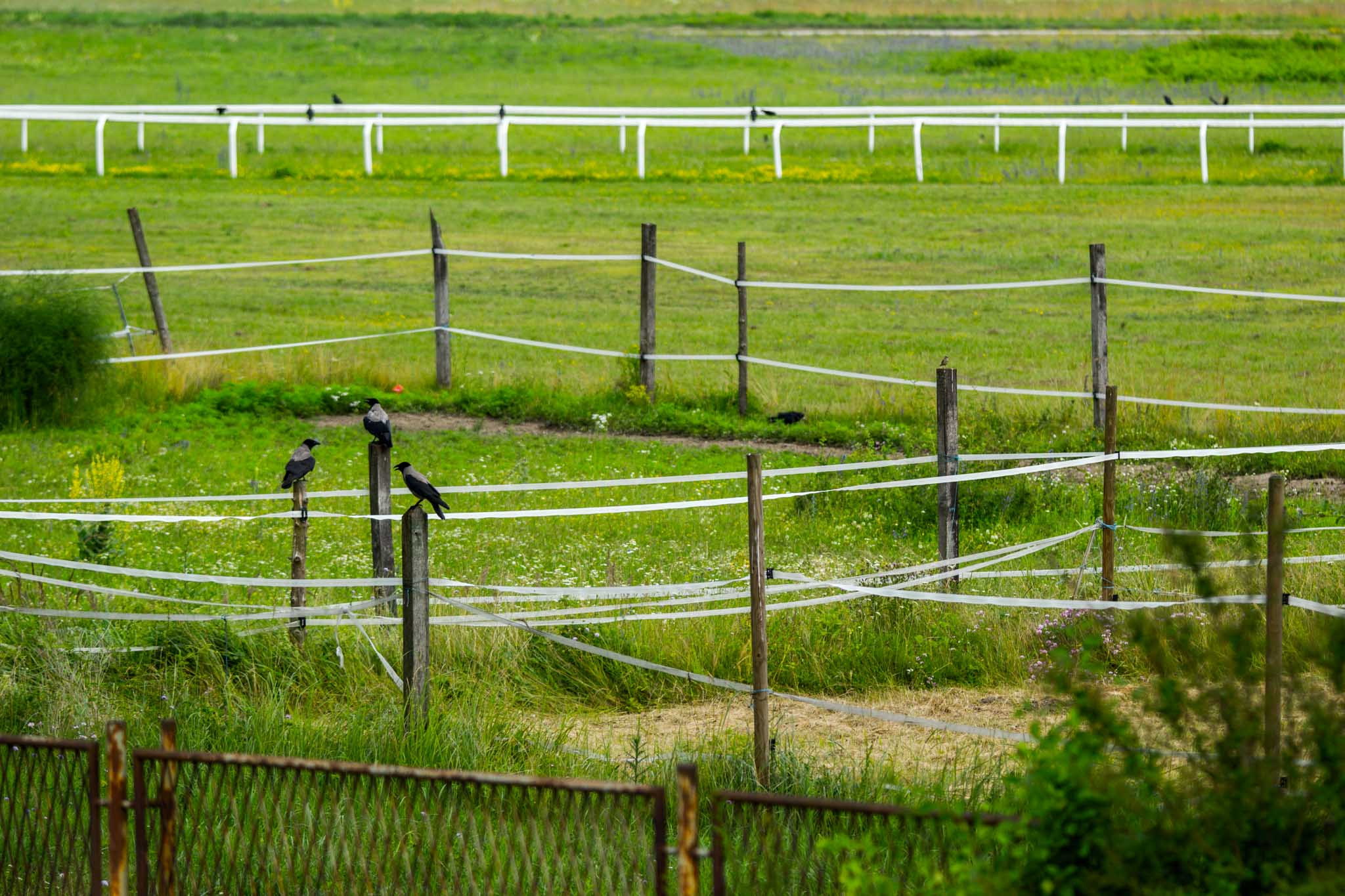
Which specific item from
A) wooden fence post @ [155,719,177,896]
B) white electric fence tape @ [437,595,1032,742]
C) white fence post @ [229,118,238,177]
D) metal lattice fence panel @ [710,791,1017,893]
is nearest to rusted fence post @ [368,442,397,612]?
white electric fence tape @ [437,595,1032,742]

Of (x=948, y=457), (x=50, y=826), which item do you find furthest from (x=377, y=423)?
(x=50, y=826)

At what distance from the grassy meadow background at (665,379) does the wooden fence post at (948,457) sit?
395 mm

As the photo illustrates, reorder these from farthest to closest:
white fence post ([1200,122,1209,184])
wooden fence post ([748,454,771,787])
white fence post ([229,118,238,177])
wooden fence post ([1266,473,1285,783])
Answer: white fence post ([229,118,238,177]), white fence post ([1200,122,1209,184]), wooden fence post ([748,454,771,787]), wooden fence post ([1266,473,1285,783])

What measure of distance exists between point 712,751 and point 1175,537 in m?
2.80

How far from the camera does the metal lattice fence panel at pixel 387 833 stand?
11.3 ft

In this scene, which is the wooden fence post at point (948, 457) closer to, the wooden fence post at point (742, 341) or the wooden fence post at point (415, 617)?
the wooden fence post at point (415, 617)

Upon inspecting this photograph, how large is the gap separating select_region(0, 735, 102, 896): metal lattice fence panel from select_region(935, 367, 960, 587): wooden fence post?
13.0ft

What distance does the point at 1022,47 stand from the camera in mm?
47688

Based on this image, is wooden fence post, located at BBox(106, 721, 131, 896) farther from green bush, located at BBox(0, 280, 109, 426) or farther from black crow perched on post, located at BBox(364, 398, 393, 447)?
green bush, located at BBox(0, 280, 109, 426)

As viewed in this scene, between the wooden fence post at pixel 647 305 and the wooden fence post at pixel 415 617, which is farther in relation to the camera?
the wooden fence post at pixel 647 305

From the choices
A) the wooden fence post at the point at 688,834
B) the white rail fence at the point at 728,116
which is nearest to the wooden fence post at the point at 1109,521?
the wooden fence post at the point at 688,834

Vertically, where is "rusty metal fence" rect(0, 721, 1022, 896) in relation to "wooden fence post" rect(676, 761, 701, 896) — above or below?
below

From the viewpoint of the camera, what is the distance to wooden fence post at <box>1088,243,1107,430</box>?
37.1 ft

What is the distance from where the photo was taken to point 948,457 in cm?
745
